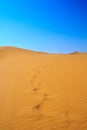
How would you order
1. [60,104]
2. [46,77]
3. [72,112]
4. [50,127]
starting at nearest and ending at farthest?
[50,127], [72,112], [60,104], [46,77]

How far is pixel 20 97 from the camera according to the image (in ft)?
22.0

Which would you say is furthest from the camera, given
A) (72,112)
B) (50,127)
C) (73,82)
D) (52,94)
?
(73,82)

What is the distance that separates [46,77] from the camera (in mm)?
9234

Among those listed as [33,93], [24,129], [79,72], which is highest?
[79,72]

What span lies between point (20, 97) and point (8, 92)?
1004mm

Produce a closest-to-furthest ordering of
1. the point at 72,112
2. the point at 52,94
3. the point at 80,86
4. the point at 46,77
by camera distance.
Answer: the point at 72,112 < the point at 52,94 < the point at 80,86 < the point at 46,77

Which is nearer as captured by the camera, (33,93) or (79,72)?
(33,93)

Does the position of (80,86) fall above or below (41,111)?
above

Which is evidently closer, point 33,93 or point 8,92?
point 33,93

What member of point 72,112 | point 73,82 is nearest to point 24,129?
Result: point 72,112

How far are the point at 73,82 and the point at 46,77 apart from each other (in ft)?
5.69

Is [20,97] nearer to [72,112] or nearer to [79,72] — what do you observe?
[72,112]

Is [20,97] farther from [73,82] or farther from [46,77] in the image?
[46,77]

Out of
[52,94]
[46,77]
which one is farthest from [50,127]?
[46,77]
